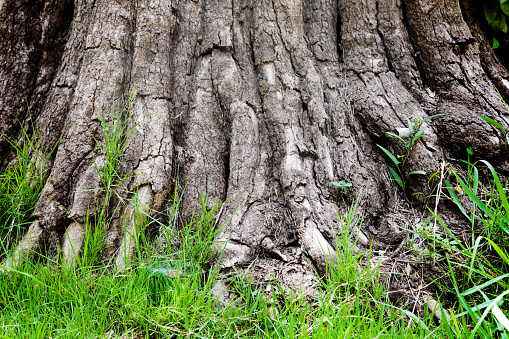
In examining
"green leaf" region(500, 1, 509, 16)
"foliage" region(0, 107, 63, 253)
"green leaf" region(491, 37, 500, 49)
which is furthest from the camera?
"green leaf" region(491, 37, 500, 49)

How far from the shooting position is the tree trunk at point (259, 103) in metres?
1.97

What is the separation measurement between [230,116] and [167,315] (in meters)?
1.26

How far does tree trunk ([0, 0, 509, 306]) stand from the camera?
1975 mm

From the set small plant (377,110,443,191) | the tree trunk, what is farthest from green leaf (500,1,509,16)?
small plant (377,110,443,191)

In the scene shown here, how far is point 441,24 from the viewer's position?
95.9 inches

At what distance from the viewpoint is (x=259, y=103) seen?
2287mm

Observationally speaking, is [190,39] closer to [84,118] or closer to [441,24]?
[84,118]

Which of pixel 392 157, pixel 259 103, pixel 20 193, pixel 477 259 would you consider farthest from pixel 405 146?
pixel 20 193

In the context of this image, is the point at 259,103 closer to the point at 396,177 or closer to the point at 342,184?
the point at 342,184

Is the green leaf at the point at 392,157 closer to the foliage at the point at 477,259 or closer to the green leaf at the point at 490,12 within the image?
the foliage at the point at 477,259

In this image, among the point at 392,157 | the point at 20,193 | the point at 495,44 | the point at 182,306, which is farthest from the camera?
the point at 495,44

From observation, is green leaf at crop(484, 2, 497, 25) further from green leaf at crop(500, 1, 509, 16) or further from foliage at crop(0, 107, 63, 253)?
foliage at crop(0, 107, 63, 253)

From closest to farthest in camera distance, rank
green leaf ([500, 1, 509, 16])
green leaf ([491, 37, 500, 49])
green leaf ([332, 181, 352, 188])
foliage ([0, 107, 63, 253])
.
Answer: foliage ([0, 107, 63, 253])
green leaf ([332, 181, 352, 188])
green leaf ([500, 1, 509, 16])
green leaf ([491, 37, 500, 49])

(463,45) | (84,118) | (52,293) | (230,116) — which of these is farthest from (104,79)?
(463,45)
